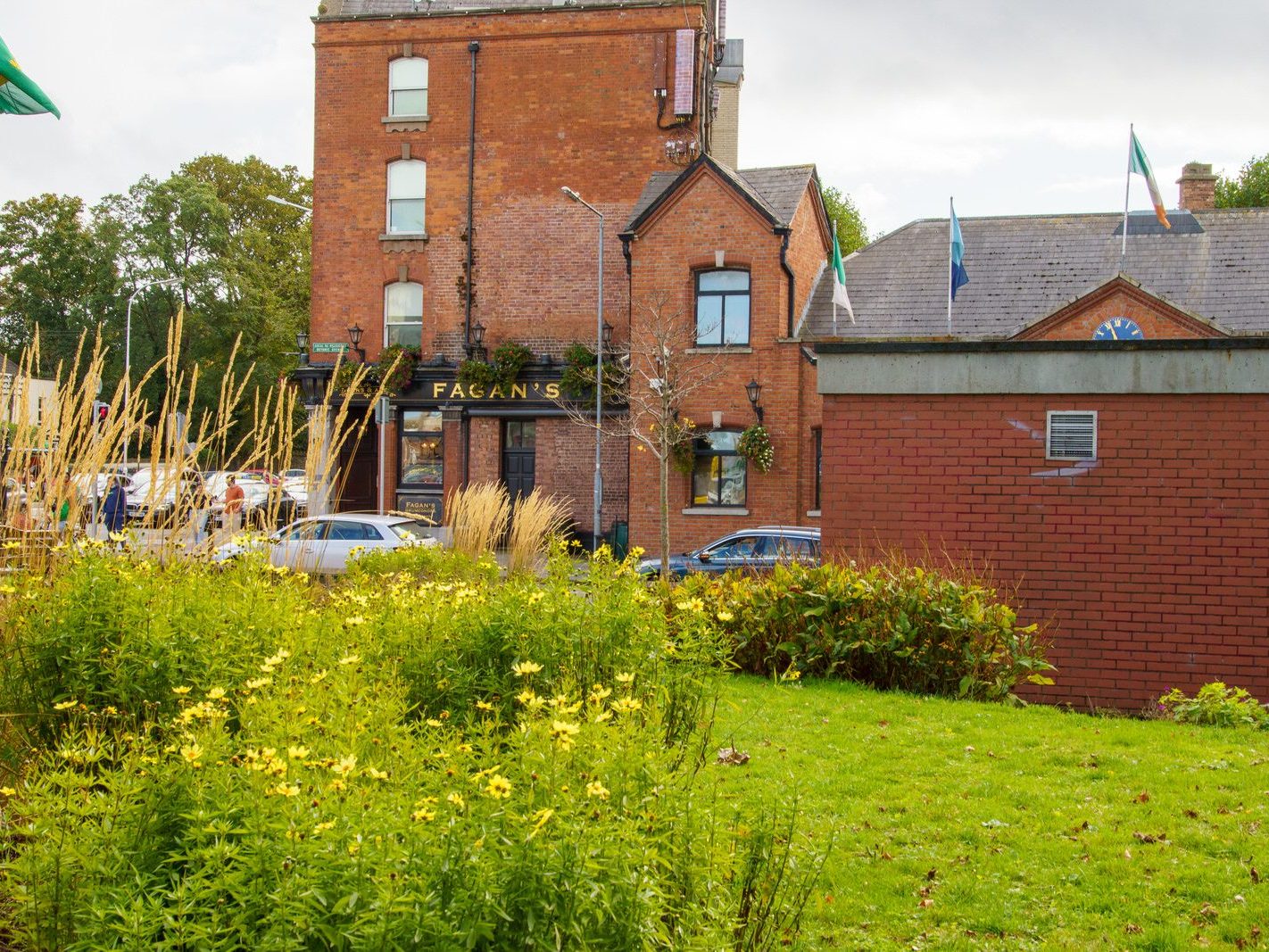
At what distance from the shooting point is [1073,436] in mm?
10586

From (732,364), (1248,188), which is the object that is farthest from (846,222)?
(732,364)

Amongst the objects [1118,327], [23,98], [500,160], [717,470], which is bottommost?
[717,470]

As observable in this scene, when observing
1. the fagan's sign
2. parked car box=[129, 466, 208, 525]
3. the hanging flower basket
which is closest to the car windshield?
the hanging flower basket

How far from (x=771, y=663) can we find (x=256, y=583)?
5026 millimetres

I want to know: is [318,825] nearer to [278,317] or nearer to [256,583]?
[256,583]

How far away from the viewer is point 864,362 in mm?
10961

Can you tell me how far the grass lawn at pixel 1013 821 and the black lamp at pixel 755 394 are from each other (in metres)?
17.6

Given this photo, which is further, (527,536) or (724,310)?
(724,310)

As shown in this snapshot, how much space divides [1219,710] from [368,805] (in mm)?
7376

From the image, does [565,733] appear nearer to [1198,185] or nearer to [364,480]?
[364,480]

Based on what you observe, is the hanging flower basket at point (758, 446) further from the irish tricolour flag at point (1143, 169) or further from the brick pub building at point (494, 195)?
the irish tricolour flag at point (1143, 169)

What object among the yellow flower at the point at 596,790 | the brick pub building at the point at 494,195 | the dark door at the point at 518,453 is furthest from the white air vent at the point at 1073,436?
the dark door at the point at 518,453

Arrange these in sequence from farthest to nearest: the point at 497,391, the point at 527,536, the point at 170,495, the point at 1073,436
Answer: the point at 497,391
the point at 527,536
the point at 1073,436
the point at 170,495

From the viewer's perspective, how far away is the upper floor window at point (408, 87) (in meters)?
31.1
